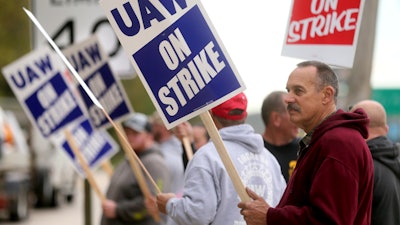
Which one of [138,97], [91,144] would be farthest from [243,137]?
[138,97]

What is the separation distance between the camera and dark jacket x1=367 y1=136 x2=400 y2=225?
6.61 metres

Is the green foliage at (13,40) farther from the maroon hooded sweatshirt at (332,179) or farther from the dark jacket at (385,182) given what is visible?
the maroon hooded sweatshirt at (332,179)

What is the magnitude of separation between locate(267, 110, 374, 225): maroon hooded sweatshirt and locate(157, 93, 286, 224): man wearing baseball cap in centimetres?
98

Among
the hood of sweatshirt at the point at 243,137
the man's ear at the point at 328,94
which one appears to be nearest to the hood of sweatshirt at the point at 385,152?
the hood of sweatshirt at the point at 243,137

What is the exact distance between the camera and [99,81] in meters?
9.79

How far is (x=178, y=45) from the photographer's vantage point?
17.1 feet

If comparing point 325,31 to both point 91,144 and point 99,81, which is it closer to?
point 99,81

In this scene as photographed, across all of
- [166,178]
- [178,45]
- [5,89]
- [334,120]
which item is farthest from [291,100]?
[5,89]

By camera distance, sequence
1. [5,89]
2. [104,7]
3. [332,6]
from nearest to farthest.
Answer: [104,7] → [332,6] → [5,89]

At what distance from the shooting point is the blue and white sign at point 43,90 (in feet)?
35.9

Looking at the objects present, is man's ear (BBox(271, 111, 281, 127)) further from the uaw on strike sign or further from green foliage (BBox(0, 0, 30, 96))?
green foliage (BBox(0, 0, 30, 96))

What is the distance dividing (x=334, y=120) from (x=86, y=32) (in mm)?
6919

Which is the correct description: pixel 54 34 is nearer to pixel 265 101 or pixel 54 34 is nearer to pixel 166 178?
pixel 166 178

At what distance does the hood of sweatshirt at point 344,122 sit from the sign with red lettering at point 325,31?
1.72 m
